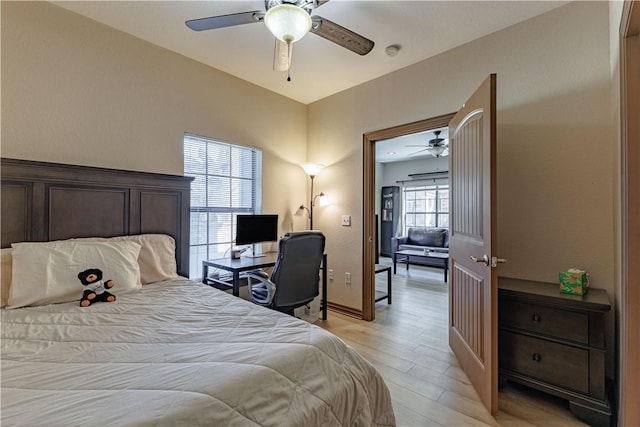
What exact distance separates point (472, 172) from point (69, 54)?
123 inches

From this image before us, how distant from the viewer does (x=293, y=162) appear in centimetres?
381

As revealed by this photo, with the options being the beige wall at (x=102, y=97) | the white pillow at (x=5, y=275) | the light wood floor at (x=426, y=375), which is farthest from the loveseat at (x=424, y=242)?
the white pillow at (x=5, y=275)

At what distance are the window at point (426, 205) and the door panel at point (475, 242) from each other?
495 cm

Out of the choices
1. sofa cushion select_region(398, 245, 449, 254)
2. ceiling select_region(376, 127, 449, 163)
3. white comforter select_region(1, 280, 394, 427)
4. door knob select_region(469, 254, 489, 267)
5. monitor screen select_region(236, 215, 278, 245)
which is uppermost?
ceiling select_region(376, 127, 449, 163)

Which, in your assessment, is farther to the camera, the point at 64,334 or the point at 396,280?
the point at 396,280

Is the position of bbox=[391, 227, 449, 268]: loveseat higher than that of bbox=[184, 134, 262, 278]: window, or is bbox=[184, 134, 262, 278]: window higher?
bbox=[184, 134, 262, 278]: window

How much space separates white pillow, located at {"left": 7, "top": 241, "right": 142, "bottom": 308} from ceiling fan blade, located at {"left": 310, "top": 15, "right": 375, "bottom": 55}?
1981 mm

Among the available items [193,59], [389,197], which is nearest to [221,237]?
[193,59]

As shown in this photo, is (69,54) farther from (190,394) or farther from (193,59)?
(190,394)

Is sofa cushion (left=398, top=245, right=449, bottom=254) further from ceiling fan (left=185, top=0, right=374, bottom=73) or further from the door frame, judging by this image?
ceiling fan (left=185, top=0, right=374, bottom=73)

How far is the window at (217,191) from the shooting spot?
2.97 meters

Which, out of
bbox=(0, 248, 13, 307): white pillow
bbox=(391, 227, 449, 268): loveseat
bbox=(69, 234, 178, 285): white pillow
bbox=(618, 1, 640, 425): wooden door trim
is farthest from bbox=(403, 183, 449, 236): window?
bbox=(0, 248, 13, 307): white pillow

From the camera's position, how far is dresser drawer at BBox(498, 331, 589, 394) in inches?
66.9

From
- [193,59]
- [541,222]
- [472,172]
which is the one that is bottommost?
[541,222]
